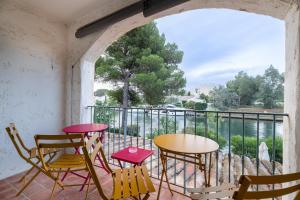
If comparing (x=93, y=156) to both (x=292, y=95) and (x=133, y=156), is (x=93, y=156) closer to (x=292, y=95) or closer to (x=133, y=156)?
(x=133, y=156)

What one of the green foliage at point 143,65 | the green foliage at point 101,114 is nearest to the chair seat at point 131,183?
the green foliage at point 101,114

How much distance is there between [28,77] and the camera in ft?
8.90

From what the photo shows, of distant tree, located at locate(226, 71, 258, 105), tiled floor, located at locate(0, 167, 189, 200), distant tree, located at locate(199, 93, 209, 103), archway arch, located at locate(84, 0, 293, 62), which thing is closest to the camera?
archway arch, located at locate(84, 0, 293, 62)

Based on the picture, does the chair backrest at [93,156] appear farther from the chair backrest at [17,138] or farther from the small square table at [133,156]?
the chair backrest at [17,138]

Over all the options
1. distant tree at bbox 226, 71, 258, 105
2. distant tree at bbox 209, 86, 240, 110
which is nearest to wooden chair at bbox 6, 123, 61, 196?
distant tree at bbox 226, 71, 258, 105

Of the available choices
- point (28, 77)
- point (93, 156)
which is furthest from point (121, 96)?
point (93, 156)

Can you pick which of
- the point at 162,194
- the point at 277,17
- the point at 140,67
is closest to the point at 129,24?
the point at 277,17

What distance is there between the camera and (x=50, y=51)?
3.05 metres

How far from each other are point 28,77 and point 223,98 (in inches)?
637

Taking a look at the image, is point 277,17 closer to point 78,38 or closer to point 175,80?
point 78,38

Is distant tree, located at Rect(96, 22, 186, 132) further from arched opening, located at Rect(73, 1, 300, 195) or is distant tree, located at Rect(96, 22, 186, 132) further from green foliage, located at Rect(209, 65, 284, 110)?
green foliage, located at Rect(209, 65, 284, 110)

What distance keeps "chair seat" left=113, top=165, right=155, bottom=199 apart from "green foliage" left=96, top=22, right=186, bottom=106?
690 cm

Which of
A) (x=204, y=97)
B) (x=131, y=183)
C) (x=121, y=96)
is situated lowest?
(x=131, y=183)

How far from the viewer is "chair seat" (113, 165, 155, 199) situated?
4.49 feet
